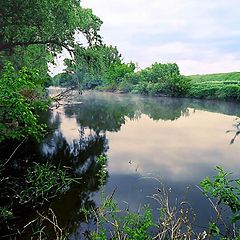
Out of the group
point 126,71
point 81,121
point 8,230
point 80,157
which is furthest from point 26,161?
point 126,71

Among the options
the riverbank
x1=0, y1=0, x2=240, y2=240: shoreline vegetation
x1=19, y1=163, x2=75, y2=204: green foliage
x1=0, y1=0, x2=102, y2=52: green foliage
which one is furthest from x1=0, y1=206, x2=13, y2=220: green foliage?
the riverbank

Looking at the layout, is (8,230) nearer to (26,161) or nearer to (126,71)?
(26,161)

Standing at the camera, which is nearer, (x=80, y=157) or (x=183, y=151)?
(x=80, y=157)

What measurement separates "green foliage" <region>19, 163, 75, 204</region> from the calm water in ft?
1.41

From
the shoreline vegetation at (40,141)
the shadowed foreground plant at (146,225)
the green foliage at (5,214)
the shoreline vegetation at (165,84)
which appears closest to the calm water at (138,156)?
the shoreline vegetation at (40,141)

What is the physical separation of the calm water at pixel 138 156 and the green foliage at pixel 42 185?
429 millimetres

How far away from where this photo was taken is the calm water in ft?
37.8

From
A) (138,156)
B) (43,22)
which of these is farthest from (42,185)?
(43,22)

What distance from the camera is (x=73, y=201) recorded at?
1111 centimetres

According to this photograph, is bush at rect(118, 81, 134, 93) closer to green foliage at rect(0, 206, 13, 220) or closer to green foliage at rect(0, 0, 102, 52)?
green foliage at rect(0, 0, 102, 52)

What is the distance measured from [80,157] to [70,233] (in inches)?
342

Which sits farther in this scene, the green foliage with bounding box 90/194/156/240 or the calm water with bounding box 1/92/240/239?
the calm water with bounding box 1/92/240/239

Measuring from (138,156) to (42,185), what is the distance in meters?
7.57

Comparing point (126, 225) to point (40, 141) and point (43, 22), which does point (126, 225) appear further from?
point (40, 141)
